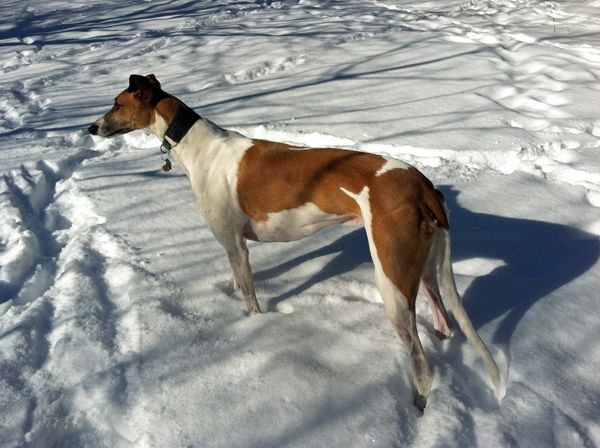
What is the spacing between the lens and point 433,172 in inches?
173

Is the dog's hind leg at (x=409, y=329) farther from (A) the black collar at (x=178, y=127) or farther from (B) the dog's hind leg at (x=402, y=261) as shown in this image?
(A) the black collar at (x=178, y=127)

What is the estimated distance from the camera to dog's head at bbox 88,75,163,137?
10.3 ft

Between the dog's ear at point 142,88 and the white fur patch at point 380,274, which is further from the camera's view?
the dog's ear at point 142,88

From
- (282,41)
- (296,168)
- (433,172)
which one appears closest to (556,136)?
(433,172)

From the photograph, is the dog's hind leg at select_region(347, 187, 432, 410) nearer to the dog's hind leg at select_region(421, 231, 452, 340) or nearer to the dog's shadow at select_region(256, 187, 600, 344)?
the dog's hind leg at select_region(421, 231, 452, 340)

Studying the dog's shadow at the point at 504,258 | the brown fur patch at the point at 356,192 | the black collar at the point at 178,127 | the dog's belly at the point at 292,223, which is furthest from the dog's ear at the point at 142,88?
the dog's shadow at the point at 504,258

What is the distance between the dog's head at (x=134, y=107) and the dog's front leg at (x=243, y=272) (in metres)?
1.02

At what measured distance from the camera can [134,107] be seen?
3170 millimetres

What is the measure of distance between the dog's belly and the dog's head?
1.01 metres

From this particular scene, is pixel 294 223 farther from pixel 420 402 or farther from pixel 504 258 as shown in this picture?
pixel 504 258

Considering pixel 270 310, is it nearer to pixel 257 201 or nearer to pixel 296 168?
pixel 257 201

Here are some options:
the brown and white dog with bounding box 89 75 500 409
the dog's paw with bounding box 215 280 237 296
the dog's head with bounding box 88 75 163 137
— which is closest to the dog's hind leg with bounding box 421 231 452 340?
the brown and white dog with bounding box 89 75 500 409

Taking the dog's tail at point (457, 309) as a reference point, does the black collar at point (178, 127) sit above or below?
above

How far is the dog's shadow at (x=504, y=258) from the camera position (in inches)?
116
